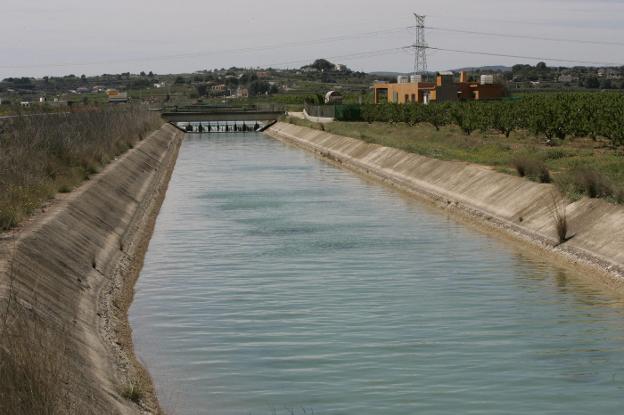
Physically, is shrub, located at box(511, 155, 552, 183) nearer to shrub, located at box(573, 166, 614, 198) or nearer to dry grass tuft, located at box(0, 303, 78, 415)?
shrub, located at box(573, 166, 614, 198)

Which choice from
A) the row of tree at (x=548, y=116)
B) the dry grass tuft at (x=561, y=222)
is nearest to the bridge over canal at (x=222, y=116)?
the row of tree at (x=548, y=116)

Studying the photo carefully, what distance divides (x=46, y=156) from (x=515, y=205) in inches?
687

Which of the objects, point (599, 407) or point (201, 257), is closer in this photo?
point (599, 407)

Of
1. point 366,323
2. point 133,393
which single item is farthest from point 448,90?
point 133,393

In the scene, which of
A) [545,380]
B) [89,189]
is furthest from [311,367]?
[89,189]

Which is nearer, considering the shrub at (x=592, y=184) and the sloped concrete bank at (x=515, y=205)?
the sloped concrete bank at (x=515, y=205)

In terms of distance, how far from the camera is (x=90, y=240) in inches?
1118

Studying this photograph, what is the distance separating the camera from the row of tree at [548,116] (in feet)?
164

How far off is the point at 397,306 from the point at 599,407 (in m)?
7.59

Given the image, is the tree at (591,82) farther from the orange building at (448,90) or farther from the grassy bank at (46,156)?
the grassy bank at (46,156)

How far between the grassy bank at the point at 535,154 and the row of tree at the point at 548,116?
787mm

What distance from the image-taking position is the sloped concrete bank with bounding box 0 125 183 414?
49.6 feet

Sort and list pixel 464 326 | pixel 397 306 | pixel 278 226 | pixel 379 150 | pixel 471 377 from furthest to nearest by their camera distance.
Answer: pixel 379 150
pixel 278 226
pixel 397 306
pixel 464 326
pixel 471 377

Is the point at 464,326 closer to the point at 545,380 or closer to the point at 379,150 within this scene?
the point at 545,380
